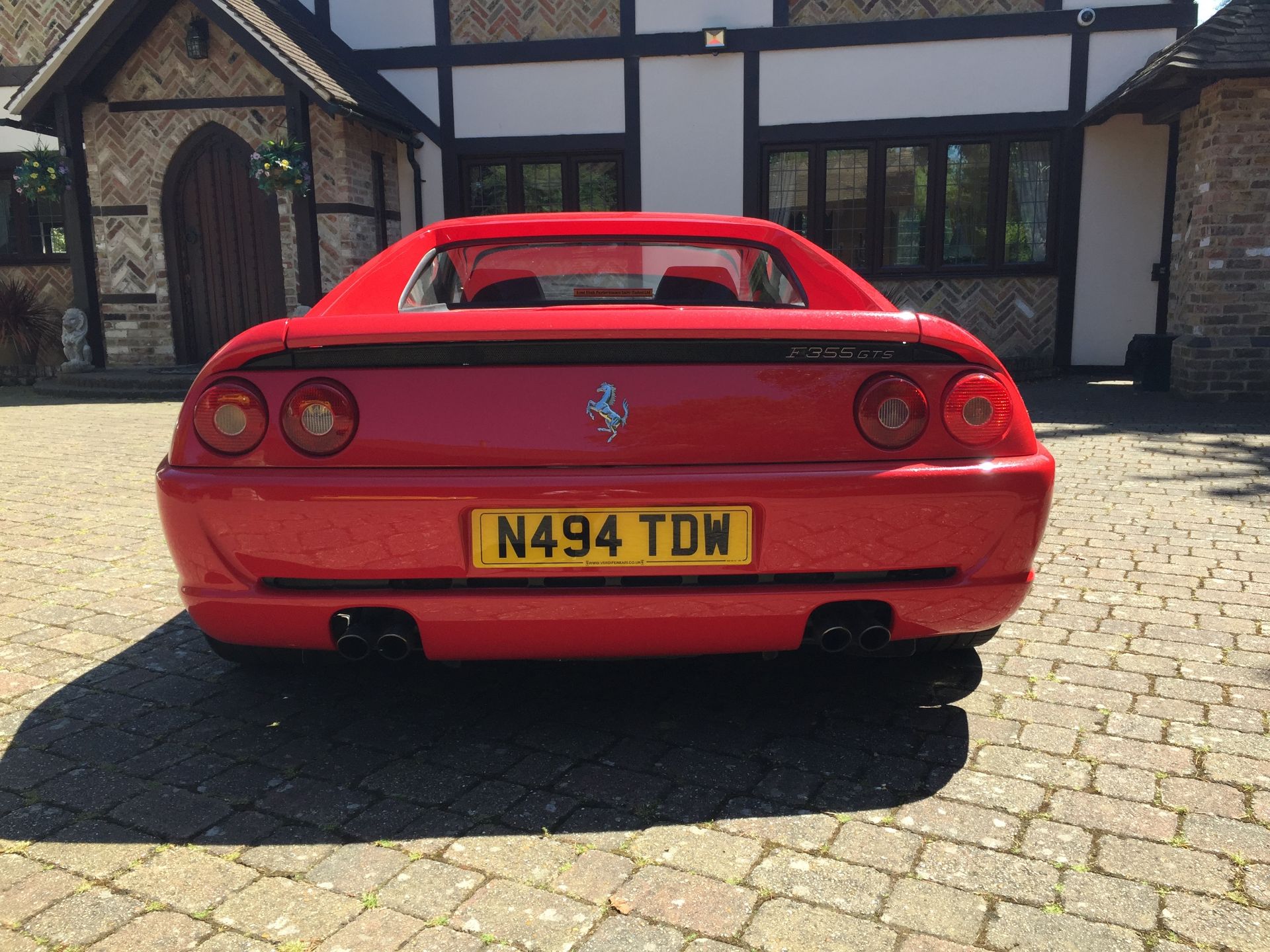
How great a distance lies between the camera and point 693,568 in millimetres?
2393

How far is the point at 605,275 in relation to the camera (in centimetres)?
371

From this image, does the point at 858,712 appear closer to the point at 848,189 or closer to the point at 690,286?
Answer: the point at 690,286

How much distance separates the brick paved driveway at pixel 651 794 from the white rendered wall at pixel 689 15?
11.3 metres

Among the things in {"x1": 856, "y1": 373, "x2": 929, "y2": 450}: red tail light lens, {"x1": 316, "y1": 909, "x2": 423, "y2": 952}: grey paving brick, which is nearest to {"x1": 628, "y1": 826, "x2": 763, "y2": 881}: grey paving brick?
{"x1": 316, "y1": 909, "x2": 423, "y2": 952}: grey paving brick

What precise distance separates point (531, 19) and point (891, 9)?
463 cm

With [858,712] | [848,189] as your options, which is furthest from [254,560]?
[848,189]

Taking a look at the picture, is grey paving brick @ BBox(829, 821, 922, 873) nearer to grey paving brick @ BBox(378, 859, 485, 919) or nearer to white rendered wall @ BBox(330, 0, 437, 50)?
grey paving brick @ BBox(378, 859, 485, 919)

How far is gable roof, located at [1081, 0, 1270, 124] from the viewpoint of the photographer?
970 cm

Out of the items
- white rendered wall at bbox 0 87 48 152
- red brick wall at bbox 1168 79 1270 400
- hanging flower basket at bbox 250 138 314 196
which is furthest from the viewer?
white rendered wall at bbox 0 87 48 152

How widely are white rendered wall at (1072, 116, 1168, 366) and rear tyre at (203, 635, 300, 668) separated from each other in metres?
12.6

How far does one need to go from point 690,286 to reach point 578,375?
1146 millimetres

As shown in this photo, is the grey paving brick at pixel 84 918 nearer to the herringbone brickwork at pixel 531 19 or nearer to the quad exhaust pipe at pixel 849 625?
the quad exhaust pipe at pixel 849 625

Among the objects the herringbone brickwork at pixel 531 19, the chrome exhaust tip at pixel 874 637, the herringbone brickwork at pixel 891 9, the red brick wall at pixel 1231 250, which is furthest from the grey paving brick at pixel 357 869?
the herringbone brickwork at pixel 531 19

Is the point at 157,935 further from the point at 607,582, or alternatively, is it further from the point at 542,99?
the point at 542,99
